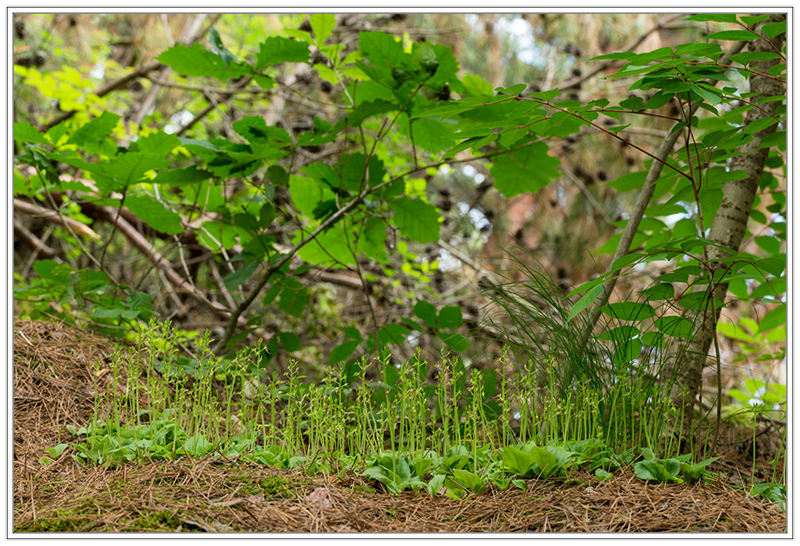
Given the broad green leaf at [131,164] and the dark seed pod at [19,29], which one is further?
the dark seed pod at [19,29]

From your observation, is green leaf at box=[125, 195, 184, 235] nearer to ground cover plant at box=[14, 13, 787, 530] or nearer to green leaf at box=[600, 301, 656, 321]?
ground cover plant at box=[14, 13, 787, 530]

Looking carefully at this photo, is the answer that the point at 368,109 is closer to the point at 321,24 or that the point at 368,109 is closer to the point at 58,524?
the point at 321,24

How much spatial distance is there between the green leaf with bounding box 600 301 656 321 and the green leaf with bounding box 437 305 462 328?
23.6 inches

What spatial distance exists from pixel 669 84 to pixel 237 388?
2.19m

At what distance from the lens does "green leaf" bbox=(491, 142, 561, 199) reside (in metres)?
2.29

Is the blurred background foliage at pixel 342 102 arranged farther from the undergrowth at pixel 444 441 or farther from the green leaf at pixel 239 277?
the undergrowth at pixel 444 441

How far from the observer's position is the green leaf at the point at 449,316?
2051 millimetres

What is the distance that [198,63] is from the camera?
2076mm

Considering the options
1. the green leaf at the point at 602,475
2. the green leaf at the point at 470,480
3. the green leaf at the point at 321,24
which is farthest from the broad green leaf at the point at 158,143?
the green leaf at the point at 602,475

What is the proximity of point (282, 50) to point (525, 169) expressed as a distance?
112cm

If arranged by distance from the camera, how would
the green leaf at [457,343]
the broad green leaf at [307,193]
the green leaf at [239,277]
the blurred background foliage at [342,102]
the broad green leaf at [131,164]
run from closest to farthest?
the green leaf at [457,343]
the broad green leaf at [131,164]
the green leaf at [239,277]
the broad green leaf at [307,193]
the blurred background foliage at [342,102]

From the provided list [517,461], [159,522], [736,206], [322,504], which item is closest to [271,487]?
[322,504]

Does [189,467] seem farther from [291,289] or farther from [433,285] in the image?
[433,285]

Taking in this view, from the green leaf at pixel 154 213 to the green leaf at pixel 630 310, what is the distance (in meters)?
1.77
